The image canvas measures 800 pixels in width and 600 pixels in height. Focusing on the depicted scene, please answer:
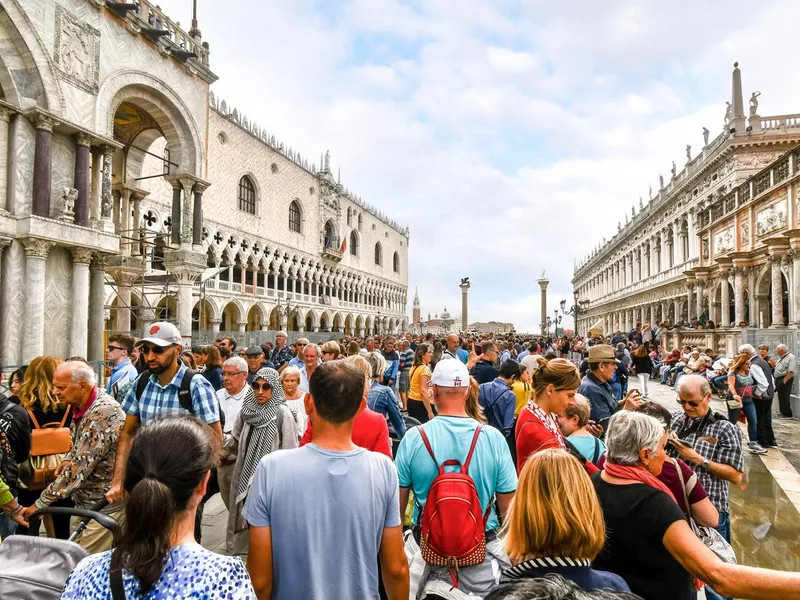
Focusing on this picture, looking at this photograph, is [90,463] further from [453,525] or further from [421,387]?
[421,387]

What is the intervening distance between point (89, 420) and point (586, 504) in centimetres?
288

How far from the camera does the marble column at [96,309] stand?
12.5m

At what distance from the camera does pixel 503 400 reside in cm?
470

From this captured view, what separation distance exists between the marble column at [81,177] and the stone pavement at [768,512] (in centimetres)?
1364

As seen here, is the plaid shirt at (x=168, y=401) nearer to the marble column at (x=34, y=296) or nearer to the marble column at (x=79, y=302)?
the marble column at (x=34, y=296)

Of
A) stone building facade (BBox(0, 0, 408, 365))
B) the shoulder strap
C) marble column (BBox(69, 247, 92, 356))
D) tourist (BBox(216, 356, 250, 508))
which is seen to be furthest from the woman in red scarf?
marble column (BBox(69, 247, 92, 356))

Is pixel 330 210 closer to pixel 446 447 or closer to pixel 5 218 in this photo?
pixel 5 218

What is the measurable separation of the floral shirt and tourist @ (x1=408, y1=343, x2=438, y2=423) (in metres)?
4.02

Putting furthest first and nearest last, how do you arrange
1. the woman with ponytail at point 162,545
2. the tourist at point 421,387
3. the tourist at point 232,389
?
the tourist at point 421,387
the tourist at point 232,389
the woman with ponytail at point 162,545

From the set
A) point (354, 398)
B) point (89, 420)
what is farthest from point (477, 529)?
point (89, 420)

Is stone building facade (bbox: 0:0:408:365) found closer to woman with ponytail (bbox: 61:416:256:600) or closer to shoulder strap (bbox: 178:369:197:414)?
shoulder strap (bbox: 178:369:197:414)

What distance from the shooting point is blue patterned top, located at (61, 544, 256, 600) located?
3.89 ft

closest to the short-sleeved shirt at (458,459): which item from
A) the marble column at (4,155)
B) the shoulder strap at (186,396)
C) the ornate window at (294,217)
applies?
the shoulder strap at (186,396)

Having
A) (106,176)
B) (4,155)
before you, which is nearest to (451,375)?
(4,155)
